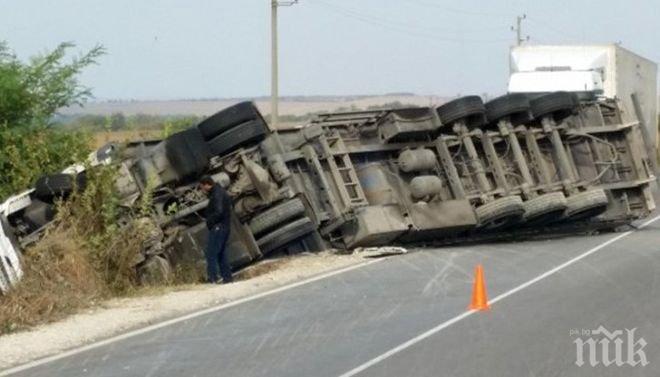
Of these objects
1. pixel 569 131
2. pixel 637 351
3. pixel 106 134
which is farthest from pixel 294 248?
pixel 637 351

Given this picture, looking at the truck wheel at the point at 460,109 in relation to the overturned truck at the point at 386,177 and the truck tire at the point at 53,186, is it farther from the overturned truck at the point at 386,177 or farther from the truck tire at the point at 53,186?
the truck tire at the point at 53,186

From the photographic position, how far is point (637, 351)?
1006 centimetres

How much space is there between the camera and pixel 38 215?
16188 mm

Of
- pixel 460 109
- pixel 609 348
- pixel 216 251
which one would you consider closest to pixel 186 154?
pixel 216 251

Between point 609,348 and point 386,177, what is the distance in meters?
10.5

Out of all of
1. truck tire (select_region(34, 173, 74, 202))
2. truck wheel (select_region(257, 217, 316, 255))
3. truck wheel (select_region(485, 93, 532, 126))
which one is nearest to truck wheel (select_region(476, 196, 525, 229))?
truck wheel (select_region(485, 93, 532, 126))

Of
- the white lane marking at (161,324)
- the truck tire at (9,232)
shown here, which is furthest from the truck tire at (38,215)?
the white lane marking at (161,324)

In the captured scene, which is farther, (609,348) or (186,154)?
(186,154)

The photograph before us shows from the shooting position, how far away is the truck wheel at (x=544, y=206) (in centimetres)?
2089

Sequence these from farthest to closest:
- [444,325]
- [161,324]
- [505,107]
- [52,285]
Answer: [505,107] → [52,285] → [161,324] → [444,325]

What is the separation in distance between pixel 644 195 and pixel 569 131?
6.40ft

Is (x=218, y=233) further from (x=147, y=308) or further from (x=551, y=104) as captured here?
(x=551, y=104)

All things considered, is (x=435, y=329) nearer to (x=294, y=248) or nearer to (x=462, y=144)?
(x=294, y=248)

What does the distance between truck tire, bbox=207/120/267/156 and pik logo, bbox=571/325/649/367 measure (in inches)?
329
